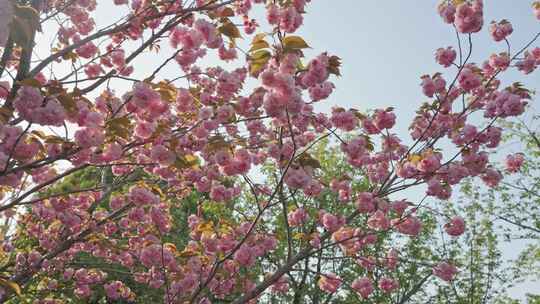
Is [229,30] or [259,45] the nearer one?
[259,45]

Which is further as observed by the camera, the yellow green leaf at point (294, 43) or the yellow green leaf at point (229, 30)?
the yellow green leaf at point (229, 30)

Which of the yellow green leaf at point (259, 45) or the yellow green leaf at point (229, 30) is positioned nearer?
the yellow green leaf at point (259, 45)

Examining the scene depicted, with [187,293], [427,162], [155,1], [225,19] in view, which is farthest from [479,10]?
[187,293]

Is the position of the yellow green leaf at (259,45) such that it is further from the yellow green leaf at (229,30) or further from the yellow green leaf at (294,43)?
the yellow green leaf at (229,30)

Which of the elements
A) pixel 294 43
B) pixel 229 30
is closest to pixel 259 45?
pixel 294 43

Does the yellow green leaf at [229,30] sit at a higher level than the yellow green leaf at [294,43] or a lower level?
higher

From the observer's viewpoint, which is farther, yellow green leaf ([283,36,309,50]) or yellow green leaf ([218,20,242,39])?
yellow green leaf ([218,20,242,39])

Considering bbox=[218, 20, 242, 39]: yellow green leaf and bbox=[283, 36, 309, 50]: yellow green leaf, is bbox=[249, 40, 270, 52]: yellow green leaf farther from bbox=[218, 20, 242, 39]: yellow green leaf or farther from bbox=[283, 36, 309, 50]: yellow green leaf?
bbox=[218, 20, 242, 39]: yellow green leaf

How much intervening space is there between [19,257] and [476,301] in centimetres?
1678

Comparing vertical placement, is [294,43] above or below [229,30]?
below

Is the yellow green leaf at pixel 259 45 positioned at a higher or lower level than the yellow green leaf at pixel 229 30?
lower

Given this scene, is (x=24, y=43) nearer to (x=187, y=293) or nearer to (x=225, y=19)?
(x=225, y=19)

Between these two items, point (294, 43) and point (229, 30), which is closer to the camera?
point (294, 43)

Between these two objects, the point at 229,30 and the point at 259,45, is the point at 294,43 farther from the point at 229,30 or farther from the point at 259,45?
the point at 229,30
